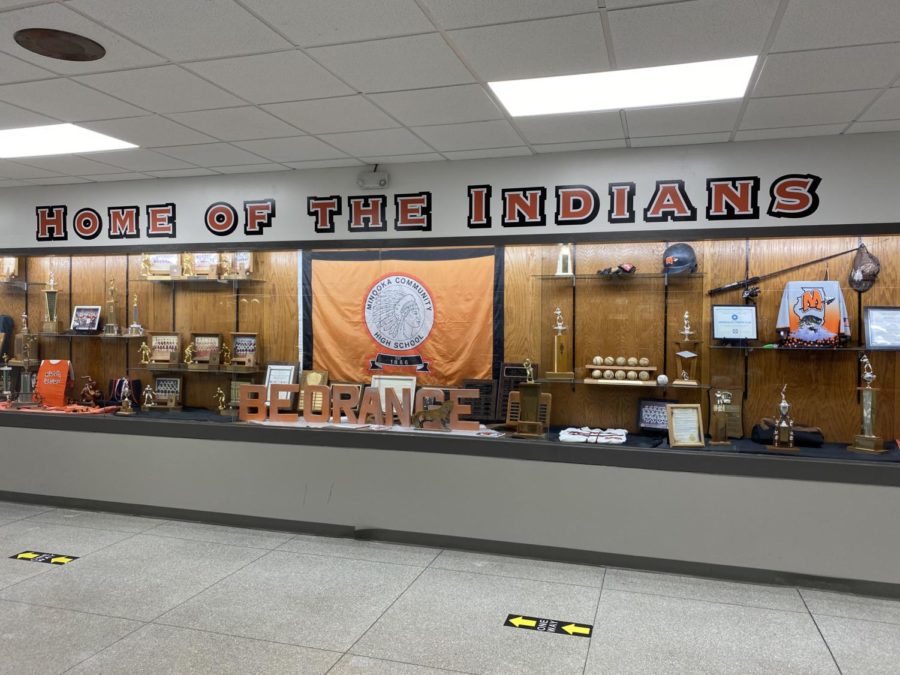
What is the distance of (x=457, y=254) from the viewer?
213 inches

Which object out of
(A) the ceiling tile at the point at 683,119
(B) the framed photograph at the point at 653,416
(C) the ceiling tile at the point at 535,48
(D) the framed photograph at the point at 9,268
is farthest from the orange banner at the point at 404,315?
(D) the framed photograph at the point at 9,268

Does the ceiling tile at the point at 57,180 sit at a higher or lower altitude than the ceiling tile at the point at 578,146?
higher

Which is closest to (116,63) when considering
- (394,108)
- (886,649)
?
(394,108)

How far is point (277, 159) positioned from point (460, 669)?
12.9 feet

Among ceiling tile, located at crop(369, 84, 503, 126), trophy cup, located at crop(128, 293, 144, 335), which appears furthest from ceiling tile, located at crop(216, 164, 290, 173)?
ceiling tile, located at crop(369, 84, 503, 126)

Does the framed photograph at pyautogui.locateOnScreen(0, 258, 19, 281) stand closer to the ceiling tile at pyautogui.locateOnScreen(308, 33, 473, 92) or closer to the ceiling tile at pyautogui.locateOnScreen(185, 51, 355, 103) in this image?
the ceiling tile at pyautogui.locateOnScreen(185, 51, 355, 103)

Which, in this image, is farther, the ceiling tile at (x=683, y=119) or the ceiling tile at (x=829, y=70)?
the ceiling tile at (x=683, y=119)

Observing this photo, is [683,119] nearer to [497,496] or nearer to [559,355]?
[559,355]

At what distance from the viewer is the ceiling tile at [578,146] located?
471 centimetres

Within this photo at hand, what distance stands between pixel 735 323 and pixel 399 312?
8.43 ft

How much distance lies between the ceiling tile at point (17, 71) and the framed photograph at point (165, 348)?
2.82m

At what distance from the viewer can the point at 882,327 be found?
4.41 m

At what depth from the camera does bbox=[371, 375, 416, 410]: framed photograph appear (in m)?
5.35

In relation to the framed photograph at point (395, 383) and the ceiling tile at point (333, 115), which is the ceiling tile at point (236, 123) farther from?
the framed photograph at point (395, 383)
